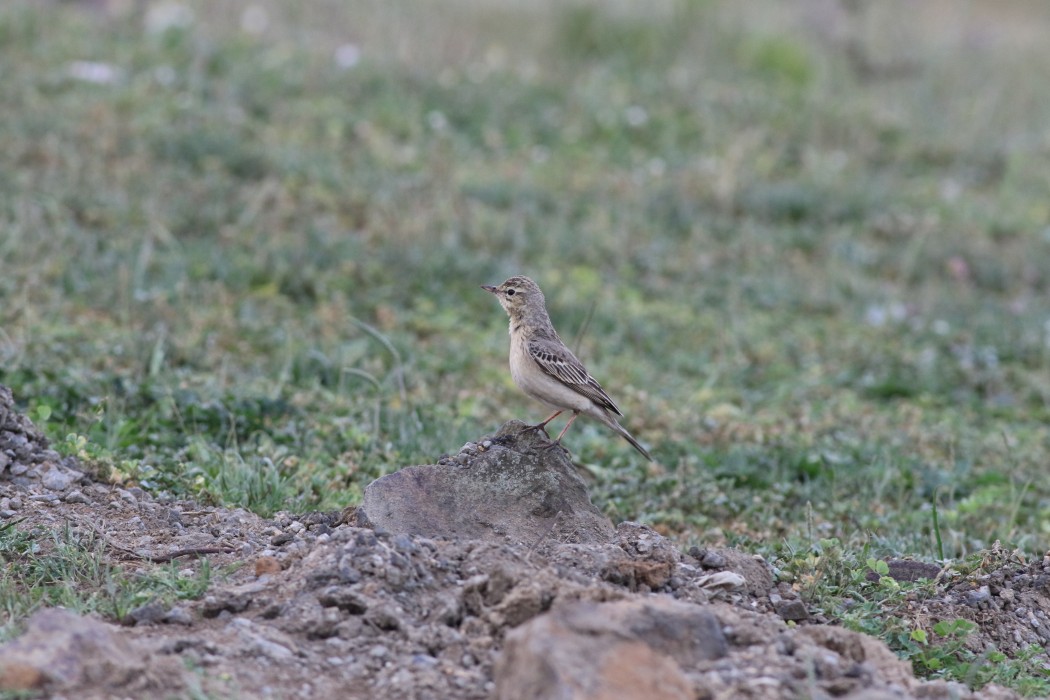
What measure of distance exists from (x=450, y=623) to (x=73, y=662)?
1.23 metres

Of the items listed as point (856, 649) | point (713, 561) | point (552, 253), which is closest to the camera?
point (856, 649)

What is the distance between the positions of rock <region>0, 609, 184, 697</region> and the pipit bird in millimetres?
2591

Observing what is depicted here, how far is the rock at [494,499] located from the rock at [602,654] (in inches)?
49.9

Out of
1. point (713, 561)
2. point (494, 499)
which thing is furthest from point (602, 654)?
point (494, 499)

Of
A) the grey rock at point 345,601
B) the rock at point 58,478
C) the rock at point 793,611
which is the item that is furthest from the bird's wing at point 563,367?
the rock at point 58,478

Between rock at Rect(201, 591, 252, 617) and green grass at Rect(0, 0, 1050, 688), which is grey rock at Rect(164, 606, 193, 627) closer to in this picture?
rock at Rect(201, 591, 252, 617)

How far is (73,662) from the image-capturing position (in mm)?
3910

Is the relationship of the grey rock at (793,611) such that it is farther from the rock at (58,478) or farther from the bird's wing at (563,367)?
the rock at (58,478)

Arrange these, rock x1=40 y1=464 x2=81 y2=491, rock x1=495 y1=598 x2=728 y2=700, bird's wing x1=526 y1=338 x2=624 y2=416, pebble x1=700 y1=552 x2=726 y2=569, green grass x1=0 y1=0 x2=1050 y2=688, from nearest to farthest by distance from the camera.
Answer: rock x1=495 y1=598 x2=728 y2=700
pebble x1=700 y1=552 x2=726 y2=569
rock x1=40 y1=464 x2=81 y2=491
bird's wing x1=526 y1=338 x2=624 y2=416
green grass x1=0 y1=0 x2=1050 y2=688

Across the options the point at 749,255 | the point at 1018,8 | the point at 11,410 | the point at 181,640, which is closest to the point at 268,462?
the point at 11,410

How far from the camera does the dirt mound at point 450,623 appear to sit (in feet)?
Result: 12.8

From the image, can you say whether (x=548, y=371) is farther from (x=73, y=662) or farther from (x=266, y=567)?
(x=73, y=662)

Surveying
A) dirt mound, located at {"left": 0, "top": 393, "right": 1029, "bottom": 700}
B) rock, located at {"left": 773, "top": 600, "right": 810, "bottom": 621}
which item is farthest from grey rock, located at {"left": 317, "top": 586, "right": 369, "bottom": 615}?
rock, located at {"left": 773, "top": 600, "right": 810, "bottom": 621}

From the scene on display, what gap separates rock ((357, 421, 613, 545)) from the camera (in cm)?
534
